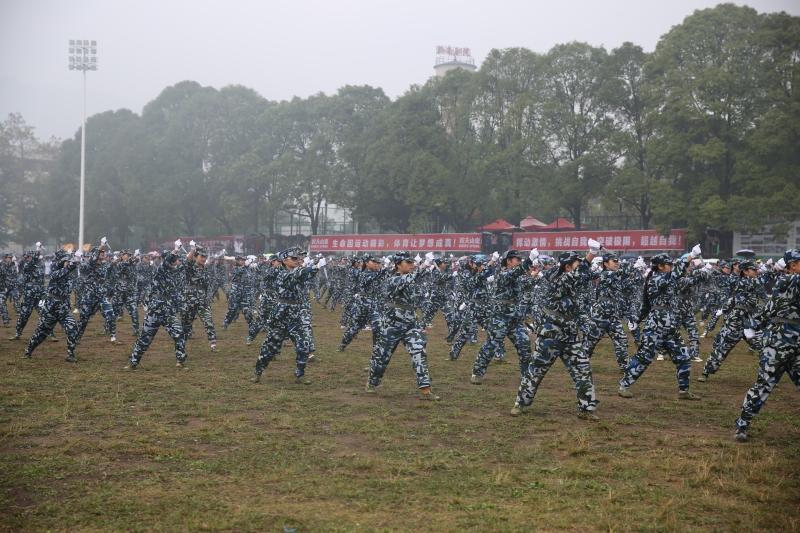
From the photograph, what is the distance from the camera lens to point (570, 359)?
10070 mm

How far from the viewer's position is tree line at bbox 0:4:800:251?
35.5 m

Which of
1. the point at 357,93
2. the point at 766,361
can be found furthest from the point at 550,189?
the point at 766,361

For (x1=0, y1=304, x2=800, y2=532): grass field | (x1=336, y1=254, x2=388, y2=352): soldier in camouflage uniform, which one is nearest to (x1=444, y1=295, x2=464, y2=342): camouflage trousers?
(x1=336, y1=254, x2=388, y2=352): soldier in camouflage uniform

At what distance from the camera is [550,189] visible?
4462 centimetres

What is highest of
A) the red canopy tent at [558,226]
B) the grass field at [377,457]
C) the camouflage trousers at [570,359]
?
the red canopy tent at [558,226]

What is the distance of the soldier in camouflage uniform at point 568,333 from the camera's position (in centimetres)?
1006

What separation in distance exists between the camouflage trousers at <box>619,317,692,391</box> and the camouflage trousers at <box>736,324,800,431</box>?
2.51 meters

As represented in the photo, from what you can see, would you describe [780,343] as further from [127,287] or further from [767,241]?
[767,241]

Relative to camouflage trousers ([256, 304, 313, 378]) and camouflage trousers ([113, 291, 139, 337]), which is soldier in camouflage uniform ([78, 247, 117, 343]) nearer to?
camouflage trousers ([113, 291, 139, 337])

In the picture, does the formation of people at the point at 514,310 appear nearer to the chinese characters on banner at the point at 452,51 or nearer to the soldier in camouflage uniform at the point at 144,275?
the soldier in camouflage uniform at the point at 144,275

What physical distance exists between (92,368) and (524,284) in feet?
30.8

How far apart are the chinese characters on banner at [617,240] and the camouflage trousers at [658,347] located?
2681 cm

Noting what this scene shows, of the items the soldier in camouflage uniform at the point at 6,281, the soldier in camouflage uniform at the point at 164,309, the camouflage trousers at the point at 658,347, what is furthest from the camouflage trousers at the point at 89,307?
the camouflage trousers at the point at 658,347

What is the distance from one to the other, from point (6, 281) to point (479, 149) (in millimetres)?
32375
